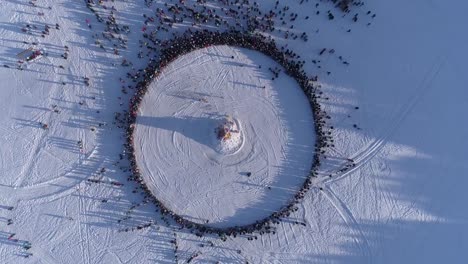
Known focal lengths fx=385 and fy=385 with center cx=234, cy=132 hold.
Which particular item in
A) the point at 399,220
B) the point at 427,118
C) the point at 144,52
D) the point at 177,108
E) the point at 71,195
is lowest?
the point at 71,195

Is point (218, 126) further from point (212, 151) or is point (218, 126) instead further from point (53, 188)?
point (53, 188)

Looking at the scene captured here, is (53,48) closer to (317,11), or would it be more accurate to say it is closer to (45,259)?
(45,259)

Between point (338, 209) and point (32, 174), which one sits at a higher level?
point (338, 209)

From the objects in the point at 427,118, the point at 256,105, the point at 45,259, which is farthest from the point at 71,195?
the point at 427,118

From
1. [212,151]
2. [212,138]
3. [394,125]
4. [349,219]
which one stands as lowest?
[212,151]

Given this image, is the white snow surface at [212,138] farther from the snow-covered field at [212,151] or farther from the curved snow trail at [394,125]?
the curved snow trail at [394,125]

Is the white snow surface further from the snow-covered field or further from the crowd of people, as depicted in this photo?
the crowd of people

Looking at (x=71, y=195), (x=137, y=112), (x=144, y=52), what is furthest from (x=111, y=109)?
(x=71, y=195)

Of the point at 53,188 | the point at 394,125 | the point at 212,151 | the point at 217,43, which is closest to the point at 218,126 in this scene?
the point at 212,151
